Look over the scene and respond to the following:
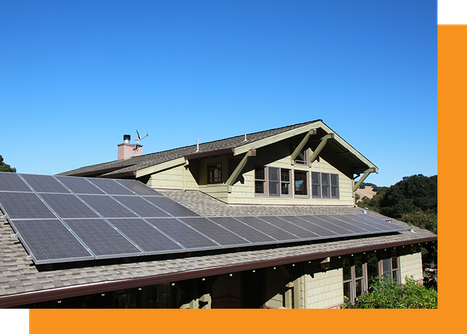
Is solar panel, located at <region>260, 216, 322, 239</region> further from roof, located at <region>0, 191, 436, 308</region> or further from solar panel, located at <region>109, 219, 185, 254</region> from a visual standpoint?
solar panel, located at <region>109, 219, 185, 254</region>

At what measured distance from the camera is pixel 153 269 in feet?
22.8

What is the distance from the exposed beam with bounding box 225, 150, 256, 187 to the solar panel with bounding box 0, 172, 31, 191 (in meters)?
7.05

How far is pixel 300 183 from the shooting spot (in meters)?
16.9

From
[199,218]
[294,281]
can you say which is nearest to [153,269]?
[199,218]

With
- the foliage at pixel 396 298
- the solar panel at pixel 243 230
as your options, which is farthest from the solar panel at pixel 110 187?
the foliage at pixel 396 298

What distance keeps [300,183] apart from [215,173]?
15.8 feet

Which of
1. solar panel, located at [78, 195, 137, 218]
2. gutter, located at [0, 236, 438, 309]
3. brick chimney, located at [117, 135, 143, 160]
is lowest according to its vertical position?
gutter, located at [0, 236, 438, 309]

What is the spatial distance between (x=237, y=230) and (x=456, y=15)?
24.3ft

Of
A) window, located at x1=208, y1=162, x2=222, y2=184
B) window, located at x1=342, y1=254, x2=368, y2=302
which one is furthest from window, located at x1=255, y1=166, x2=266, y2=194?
window, located at x1=342, y1=254, x2=368, y2=302

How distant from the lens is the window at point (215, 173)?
14.2 metres

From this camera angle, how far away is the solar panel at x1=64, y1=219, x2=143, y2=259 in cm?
668

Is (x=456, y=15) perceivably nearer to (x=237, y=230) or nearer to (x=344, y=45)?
(x=237, y=230)

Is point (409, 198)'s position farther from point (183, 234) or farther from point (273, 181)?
A: point (183, 234)

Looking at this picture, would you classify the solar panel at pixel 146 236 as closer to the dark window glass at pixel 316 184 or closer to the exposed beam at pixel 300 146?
the exposed beam at pixel 300 146
